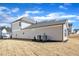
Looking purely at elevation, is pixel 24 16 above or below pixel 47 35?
above

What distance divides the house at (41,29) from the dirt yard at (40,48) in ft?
0.36

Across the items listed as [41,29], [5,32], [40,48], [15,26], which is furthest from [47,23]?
[5,32]

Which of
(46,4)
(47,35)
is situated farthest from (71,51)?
(46,4)

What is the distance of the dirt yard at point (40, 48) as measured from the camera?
413cm

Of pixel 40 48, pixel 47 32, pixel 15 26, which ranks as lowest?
pixel 40 48

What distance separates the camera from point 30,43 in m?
4.23

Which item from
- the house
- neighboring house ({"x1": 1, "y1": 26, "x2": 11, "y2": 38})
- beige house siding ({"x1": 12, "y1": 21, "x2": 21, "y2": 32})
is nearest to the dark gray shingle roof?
the house

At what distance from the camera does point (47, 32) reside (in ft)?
13.8

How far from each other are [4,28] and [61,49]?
1.04 m

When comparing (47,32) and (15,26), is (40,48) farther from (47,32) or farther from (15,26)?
(15,26)

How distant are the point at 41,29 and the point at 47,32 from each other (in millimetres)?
114

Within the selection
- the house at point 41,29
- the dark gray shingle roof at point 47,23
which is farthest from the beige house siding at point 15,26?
the dark gray shingle roof at point 47,23

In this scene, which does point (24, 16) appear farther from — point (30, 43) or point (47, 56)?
point (47, 56)

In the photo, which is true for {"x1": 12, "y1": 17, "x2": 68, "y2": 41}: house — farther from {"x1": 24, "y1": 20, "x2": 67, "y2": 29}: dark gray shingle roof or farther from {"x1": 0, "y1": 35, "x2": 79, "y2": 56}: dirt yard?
{"x1": 0, "y1": 35, "x2": 79, "y2": 56}: dirt yard
